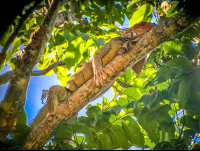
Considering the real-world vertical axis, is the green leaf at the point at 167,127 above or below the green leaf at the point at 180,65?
below

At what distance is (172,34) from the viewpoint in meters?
1.71

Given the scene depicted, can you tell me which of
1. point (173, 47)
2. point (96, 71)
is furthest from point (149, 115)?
point (173, 47)

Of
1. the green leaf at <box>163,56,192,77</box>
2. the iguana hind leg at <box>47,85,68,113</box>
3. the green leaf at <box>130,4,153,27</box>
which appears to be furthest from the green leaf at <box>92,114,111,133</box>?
the green leaf at <box>130,4,153,27</box>

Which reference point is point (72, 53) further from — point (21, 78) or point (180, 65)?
point (180, 65)

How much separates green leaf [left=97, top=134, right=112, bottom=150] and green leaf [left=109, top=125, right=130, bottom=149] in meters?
0.09

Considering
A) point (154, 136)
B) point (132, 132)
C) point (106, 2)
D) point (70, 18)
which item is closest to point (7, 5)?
point (132, 132)

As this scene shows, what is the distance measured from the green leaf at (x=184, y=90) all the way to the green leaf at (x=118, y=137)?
0.86m

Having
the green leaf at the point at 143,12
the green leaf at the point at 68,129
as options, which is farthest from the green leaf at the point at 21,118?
the green leaf at the point at 143,12

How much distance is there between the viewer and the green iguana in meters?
2.10

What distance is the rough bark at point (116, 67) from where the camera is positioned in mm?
1598

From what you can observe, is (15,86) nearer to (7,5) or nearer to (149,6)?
(7,5)

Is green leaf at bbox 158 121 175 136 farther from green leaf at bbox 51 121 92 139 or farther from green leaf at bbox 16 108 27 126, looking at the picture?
green leaf at bbox 16 108 27 126

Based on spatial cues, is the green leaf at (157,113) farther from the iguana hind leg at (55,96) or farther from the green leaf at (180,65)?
the iguana hind leg at (55,96)

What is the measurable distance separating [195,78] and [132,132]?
1097 millimetres
